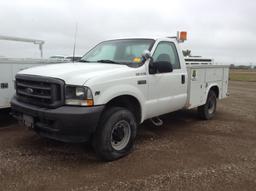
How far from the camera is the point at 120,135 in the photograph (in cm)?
364

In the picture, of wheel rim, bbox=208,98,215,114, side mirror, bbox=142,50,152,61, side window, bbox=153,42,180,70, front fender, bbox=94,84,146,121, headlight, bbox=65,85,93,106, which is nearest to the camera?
headlight, bbox=65,85,93,106

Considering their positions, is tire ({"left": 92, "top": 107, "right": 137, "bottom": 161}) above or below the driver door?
below

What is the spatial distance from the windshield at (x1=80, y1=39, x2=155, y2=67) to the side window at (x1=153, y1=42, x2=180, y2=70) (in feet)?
0.68

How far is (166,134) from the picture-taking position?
496 centimetres

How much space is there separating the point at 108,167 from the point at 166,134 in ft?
6.51

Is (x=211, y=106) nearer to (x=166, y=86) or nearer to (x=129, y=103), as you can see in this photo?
(x=166, y=86)

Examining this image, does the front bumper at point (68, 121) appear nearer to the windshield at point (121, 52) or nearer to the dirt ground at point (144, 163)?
the dirt ground at point (144, 163)

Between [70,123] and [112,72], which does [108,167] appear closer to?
[70,123]

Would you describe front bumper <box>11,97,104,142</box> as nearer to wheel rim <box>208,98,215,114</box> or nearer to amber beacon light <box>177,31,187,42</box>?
amber beacon light <box>177,31,187,42</box>

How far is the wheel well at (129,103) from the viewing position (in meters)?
3.60

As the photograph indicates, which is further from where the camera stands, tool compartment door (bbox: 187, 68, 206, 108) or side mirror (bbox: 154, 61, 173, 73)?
tool compartment door (bbox: 187, 68, 206, 108)

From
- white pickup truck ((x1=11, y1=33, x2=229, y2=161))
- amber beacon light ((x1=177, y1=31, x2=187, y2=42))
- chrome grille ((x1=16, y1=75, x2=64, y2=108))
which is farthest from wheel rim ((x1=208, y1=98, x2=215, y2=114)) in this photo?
chrome grille ((x1=16, y1=75, x2=64, y2=108))

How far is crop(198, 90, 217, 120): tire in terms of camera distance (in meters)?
6.08

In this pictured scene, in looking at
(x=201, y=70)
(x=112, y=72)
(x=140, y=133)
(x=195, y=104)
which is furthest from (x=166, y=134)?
(x=112, y=72)
